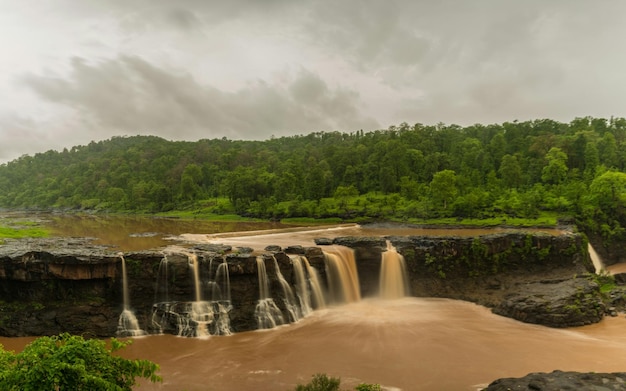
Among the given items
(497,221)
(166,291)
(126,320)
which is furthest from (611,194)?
(126,320)

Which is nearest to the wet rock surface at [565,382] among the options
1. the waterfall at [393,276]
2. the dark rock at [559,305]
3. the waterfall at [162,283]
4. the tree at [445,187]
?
the dark rock at [559,305]

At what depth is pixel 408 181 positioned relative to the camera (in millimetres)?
77562

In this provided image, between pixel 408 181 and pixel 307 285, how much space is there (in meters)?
53.9

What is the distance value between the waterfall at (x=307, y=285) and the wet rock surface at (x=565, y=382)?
573 inches

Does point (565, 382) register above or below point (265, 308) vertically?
below

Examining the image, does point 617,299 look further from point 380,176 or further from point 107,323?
point 380,176

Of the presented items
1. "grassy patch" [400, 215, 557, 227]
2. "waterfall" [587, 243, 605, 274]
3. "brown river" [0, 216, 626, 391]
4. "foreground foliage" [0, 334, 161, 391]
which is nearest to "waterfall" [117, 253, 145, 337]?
"brown river" [0, 216, 626, 391]

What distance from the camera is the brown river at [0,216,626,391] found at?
A: 671 inches

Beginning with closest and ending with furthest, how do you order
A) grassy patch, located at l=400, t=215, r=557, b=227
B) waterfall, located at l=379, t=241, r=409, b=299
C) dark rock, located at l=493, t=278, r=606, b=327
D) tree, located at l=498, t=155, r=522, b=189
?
dark rock, located at l=493, t=278, r=606, b=327 < waterfall, located at l=379, t=241, r=409, b=299 < grassy patch, located at l=400, t=215, r=557, b=227 < tree, located at l=498, t=155, r=522, b=189

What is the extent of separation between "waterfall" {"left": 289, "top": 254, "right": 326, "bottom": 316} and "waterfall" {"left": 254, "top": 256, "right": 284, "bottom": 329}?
233cm

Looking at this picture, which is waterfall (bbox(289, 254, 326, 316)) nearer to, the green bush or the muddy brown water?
the muddy brown water

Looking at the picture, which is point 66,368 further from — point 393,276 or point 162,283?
point 393,276

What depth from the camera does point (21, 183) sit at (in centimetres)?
16225

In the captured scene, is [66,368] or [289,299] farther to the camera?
[289,299]
